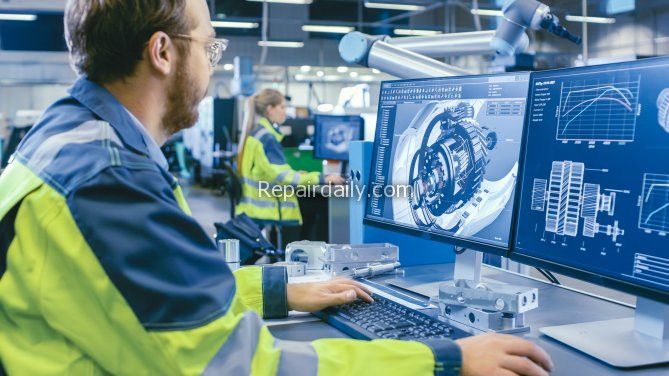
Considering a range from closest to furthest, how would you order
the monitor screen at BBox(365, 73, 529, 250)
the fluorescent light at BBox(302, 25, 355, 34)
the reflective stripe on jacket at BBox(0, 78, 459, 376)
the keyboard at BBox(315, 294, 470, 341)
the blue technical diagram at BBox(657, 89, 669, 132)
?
the reflective stripe on jacket at BBox(0, 78, 459, 376) → the blue technical diagram at BBox(657, 89, 669, 132) → the keyboard at BBox(315, 294, 470, 341) → the monitor screen at BBox(365, 73, 529, 250) → the fluorescent light at BBox(302, 25, 355, 34)

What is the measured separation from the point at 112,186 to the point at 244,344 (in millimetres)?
242

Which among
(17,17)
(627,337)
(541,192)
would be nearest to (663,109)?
(541,192)

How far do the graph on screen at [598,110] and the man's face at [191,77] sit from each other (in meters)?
0.60

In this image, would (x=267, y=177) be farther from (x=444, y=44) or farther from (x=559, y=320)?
(x=559, y=320)

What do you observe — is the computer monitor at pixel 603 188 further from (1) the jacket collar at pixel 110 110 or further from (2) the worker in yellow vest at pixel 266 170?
(2) the worker in yellow vest at pixel 266 170

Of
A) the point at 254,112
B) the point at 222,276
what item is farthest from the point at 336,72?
the point at 222,276

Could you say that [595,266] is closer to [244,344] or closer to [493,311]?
[493,311]

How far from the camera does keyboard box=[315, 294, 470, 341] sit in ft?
3.60

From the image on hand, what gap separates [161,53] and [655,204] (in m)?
0.74

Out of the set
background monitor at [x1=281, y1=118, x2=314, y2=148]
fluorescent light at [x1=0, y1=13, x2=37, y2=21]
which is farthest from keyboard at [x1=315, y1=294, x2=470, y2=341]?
fluorescent light at [x1=0, y1=13, x2=37, y2=21]

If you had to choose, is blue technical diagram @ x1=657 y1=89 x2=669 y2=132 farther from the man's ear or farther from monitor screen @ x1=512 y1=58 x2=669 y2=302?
the man's ear

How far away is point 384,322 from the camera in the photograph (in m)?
1.17

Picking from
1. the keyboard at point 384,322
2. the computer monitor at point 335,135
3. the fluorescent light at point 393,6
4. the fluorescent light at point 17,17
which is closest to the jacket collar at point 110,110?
the keyboard at point 384,322

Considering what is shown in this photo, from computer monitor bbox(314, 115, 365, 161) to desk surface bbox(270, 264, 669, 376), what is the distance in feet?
9.15
